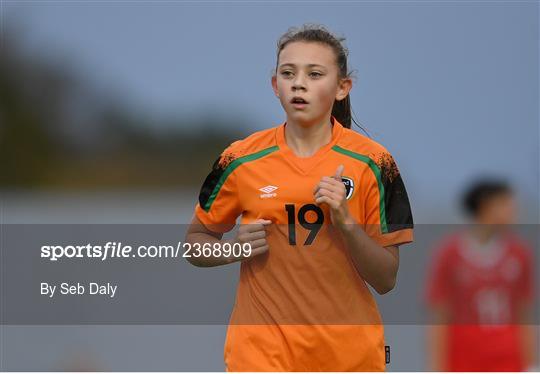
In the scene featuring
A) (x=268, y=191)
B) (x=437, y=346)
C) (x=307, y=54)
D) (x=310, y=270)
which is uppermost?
(x=307, y=54)

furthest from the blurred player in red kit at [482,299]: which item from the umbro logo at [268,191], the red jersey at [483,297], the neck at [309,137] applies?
the umbro logo at [268,191]

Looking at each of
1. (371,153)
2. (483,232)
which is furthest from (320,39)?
(483,232)

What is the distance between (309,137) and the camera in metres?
2.51

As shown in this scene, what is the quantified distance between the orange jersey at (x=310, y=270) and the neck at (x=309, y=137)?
0.07 feet

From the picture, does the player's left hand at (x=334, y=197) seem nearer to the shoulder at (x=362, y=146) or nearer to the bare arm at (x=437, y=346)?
the shoulder at (x=362, y=146)

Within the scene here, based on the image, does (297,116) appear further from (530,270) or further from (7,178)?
(7,178)

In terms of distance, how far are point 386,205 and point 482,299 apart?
3.15 ft

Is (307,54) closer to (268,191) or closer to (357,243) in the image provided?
(268,191)

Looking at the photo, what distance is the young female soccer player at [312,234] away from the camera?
2.40m

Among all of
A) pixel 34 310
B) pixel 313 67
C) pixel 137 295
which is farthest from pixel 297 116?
pixel 34 310

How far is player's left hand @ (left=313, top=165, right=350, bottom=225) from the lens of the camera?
7.61ft

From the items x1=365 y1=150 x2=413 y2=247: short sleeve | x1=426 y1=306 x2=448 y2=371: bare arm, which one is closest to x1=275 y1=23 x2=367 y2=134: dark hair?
x1=365 y1=150 x2=413 y2=247: short sleeve

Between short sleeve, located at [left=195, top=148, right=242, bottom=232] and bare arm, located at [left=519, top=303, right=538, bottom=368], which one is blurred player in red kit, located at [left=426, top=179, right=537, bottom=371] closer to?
bare arm, located at [left=519, top=303, right=538, bottom=368]

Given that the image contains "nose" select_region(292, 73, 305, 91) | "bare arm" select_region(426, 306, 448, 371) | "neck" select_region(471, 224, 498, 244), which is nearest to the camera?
"nose" select_region(292, 73, 305, 91)
